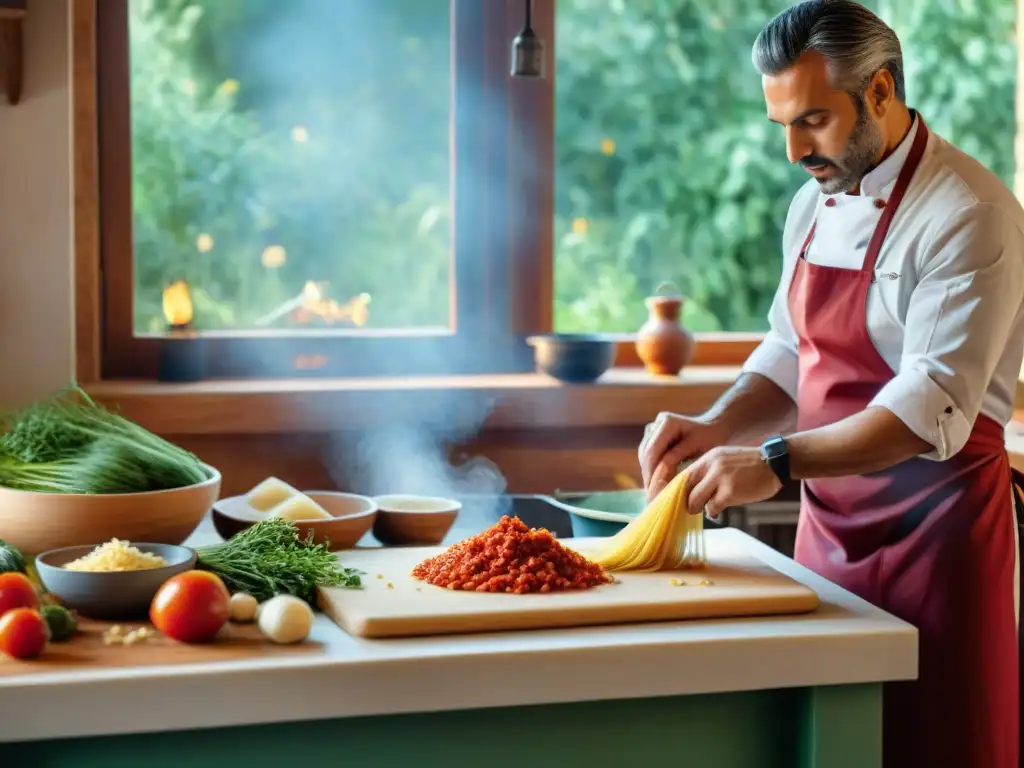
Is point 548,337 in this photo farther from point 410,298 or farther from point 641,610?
point 641,610

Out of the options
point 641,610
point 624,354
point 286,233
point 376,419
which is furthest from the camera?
point 624,354

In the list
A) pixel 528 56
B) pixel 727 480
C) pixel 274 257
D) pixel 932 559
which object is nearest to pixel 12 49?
pixel 274 257

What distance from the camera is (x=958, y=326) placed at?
79.8 inches

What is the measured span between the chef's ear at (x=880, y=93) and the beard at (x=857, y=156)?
2 centimetres

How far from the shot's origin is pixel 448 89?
394 centimetres

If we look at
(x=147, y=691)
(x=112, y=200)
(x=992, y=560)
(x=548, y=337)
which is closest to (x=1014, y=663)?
(x=992, y=560)

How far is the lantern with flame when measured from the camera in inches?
142

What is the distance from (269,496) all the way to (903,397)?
111 cm

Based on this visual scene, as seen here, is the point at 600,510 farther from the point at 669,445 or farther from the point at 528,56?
the point at 528,56

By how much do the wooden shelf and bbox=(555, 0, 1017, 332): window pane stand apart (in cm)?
163

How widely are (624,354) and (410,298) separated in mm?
743

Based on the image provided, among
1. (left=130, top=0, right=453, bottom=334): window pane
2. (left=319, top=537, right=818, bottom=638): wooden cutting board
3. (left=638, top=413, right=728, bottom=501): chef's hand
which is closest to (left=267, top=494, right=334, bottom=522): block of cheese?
(left=319, top=537, right=818, bottom=638): wooden cutting board

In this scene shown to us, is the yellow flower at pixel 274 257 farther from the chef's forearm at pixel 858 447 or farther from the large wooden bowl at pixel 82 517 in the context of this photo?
the chef's forearm at pixel 858 447

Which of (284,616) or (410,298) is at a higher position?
(410,298)
